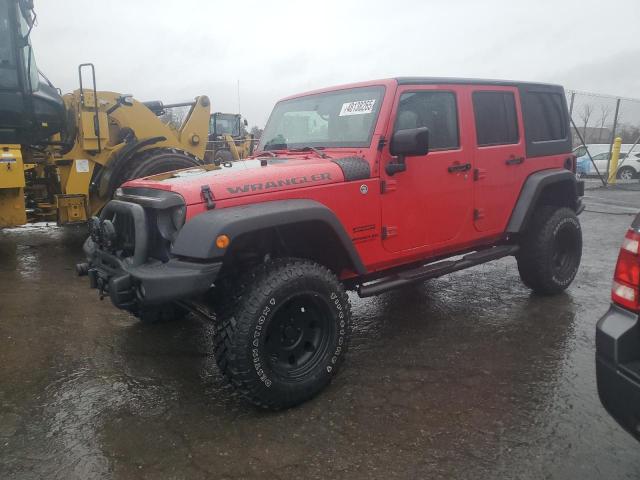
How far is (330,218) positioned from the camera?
3094mm

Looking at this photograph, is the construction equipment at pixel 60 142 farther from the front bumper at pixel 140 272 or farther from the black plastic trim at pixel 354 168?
the black plastic trim at pixel 354 168

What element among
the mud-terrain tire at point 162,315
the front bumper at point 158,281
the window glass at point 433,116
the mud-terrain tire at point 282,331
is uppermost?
the window glass at point 433,116

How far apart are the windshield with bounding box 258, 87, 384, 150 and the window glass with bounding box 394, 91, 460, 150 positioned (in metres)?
0.22

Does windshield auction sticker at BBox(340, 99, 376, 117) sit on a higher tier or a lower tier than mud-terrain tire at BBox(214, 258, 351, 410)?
higher

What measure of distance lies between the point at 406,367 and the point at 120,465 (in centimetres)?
193

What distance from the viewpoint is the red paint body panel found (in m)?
3.05

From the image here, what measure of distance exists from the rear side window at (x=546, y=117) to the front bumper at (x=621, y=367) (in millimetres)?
2989

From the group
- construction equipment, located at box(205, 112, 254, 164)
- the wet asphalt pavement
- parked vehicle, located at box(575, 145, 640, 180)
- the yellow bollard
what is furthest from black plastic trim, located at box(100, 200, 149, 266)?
parked vehicle, located at box(575, 145, 640, 180)

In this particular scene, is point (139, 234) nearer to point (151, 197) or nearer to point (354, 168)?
point (151, 197)

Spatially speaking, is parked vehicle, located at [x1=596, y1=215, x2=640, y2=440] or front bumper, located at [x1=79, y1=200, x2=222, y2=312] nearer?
parked vehicle, located at [x1=596, y1=215, x2=640, y2=440]

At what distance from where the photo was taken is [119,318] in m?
4.54

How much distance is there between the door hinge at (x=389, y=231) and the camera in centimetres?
351

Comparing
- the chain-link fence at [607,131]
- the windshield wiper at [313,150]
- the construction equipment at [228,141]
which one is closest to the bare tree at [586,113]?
the chain-link fence at [607,131]

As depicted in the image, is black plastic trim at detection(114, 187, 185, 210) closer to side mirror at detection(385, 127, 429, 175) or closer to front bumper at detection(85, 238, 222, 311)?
front bumper at detection(85, 238, 222, 311)
